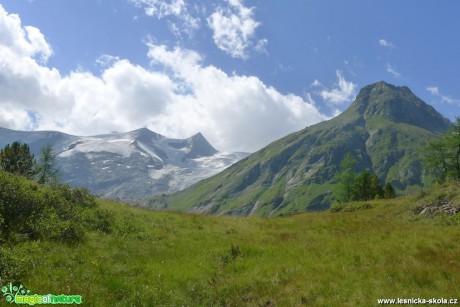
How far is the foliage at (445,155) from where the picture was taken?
75.8 metres

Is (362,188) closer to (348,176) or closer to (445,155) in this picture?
(348,176)

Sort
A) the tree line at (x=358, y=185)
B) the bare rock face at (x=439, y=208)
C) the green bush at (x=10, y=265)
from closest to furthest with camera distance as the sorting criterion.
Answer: the green bush at (x=10, y=265) < the bare rock face at (x=439, y=208) < the tree line at (x=358, y=185)

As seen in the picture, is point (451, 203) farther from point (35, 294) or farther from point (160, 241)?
point (35, 294)

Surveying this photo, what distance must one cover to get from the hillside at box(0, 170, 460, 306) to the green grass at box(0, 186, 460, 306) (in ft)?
0.13

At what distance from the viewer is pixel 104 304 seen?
36.2 ft

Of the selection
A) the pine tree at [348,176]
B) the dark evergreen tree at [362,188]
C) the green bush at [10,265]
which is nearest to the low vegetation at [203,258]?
the green bush at [10,265]

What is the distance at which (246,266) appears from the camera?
16.5 meters

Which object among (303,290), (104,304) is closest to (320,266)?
(303,290)

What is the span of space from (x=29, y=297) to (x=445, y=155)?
297ft

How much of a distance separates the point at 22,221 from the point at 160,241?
7115mm

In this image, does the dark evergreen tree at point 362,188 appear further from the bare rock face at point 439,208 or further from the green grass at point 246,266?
the green grass at point 246,266

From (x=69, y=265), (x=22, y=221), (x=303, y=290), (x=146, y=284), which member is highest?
(x=22, y=221)

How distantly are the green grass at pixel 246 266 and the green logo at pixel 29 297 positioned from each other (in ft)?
1.30

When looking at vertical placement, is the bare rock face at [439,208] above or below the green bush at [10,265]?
below
